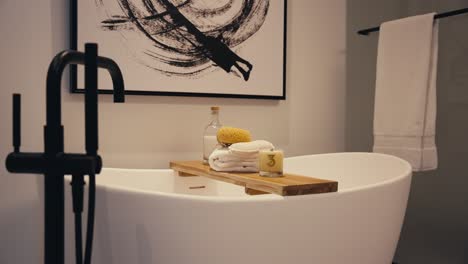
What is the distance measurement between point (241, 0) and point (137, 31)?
55cm

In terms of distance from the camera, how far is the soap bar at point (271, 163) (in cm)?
140

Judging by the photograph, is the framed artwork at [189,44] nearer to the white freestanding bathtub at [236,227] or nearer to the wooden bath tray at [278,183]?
the wooden bath tray at [278,183]

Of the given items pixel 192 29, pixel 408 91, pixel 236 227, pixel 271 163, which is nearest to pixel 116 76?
pixel 236 227

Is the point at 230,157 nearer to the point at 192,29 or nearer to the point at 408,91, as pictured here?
Result: the point at 192,29

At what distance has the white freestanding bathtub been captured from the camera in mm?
1115

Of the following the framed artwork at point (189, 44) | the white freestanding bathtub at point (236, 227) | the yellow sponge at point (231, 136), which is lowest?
the white freestanding bathtub at point (236, 227)

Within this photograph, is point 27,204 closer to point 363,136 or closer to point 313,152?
point 313,152

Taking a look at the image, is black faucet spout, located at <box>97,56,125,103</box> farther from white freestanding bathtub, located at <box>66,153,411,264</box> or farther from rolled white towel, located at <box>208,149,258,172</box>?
rolled white towel, located at <box>208,149,258,172</box>

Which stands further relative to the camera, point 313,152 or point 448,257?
point 313,152

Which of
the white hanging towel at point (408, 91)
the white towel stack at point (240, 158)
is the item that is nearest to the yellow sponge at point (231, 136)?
the white towel stack at point (240, 158)

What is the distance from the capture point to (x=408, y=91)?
2.01 meters

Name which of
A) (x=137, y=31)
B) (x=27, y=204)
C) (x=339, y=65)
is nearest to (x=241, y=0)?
(x=137, y=31)

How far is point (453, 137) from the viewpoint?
6.42 feet

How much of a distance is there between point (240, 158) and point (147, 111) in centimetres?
61
